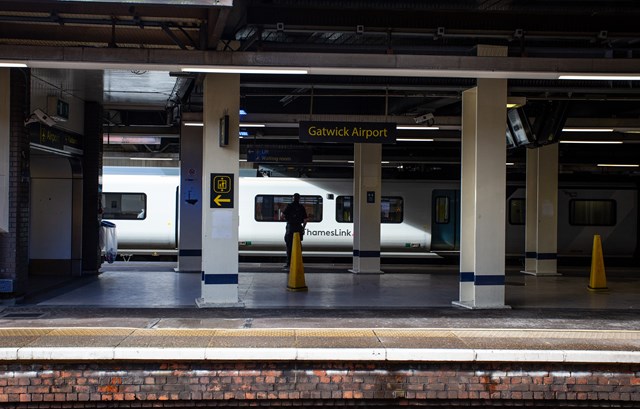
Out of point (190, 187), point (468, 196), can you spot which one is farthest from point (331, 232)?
point (468, 196)

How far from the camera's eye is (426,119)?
13523 mm

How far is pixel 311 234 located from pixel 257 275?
5.39m

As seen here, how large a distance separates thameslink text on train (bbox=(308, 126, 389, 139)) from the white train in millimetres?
8925

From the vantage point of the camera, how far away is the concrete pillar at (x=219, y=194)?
35.4 ft

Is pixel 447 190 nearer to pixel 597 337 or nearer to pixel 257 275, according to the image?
pixel 257 275

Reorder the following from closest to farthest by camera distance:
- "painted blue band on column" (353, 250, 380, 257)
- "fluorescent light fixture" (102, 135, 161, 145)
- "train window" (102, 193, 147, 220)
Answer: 1. "painted blue band on column" (353, 250, 380, 257)
2. "fluorescent light fixture" (102, 135, 161, 145)
3. "train window" (102, 193, 147, 220)

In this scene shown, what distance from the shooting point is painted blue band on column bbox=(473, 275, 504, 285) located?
441 inches

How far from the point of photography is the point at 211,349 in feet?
22.4

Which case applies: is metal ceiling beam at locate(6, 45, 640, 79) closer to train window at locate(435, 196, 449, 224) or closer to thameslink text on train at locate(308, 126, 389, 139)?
thameslink text on train at locate(308, 126, 389, 139)

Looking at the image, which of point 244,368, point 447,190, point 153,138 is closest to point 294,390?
point 244,368

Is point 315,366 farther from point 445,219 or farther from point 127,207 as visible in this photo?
point 445,219

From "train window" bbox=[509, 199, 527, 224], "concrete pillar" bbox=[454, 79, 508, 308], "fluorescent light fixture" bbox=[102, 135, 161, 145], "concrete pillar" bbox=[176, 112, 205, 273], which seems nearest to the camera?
"concrete pillar" bbox=[454, 79, 508, 308]

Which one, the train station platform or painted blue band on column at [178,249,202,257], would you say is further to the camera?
painted blue band on column at [178,249,202,257]

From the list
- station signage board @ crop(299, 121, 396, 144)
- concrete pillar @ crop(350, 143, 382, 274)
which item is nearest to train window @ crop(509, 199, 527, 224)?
concrete pillar @ crop(350, 143, 382, 274)
